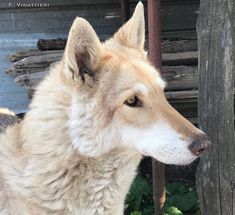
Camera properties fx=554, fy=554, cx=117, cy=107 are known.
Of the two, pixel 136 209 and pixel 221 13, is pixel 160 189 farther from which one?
pixel 221 13

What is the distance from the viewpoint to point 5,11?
7.43 meters

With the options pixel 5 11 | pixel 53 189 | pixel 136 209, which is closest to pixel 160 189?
pixel 136 209

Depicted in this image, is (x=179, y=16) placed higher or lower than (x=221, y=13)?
lower

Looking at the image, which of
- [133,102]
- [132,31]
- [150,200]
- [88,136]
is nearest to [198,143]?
[133,102]

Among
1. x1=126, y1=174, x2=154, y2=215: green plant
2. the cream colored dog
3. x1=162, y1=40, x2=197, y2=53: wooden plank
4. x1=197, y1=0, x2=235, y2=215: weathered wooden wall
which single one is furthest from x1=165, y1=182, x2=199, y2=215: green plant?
the cream colored dog

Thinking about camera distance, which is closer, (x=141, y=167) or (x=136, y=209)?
(x=136, y=209)

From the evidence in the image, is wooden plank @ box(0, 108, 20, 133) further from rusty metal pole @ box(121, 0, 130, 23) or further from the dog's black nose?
rusty metal pole @ box(121, 0, 130, 23)

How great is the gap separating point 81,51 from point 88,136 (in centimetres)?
54

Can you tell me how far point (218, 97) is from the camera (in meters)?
3.95

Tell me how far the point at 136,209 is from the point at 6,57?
10.2 feet

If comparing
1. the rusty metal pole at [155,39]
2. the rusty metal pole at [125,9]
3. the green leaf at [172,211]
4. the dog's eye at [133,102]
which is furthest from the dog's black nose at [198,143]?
the rusty metal pole at [125,9]

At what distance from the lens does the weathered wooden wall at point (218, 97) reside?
3855mm

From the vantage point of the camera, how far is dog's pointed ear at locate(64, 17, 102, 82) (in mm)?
3348

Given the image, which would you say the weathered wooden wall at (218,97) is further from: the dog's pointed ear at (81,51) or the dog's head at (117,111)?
the dog's pointed ear at (81,51)
